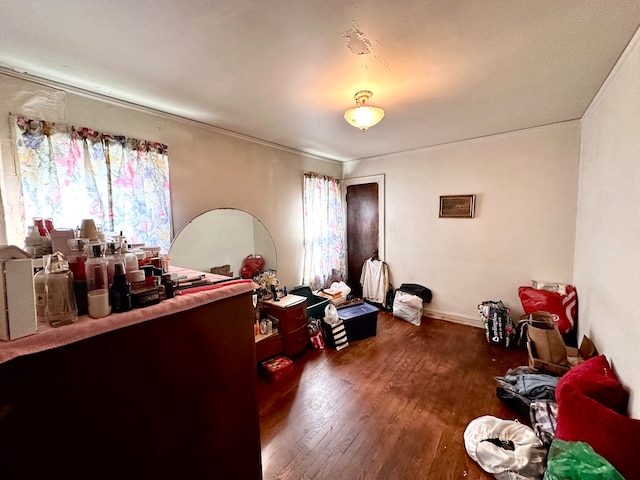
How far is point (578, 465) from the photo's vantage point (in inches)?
41.8

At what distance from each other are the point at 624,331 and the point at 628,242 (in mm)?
504

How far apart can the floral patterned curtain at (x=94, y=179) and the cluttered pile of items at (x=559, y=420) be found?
2818mm

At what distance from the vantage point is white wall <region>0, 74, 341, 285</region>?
1719mm

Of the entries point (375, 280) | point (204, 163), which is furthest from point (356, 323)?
point (204, 163)

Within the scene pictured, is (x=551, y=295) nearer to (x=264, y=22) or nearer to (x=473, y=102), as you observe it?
(x=473, y=102)

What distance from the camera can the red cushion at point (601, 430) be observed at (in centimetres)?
107

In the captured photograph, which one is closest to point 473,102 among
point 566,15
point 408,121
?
point 408,121

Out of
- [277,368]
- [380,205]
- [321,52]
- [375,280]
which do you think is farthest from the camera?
[375,280]

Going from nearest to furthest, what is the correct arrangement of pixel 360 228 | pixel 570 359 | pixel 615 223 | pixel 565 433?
pixel 565 433
pixel 615 223
pixel 570 359
pixel 360 228

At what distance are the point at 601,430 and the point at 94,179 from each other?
129 inches

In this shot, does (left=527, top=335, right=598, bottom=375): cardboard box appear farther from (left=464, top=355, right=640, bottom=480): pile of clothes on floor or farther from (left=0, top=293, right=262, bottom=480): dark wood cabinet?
(left=0, top=293, right=262, bottom=480): dark wood cabinet

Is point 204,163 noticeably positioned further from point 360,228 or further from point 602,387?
point 602,387

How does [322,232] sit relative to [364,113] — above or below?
below

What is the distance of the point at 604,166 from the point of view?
1952mm
